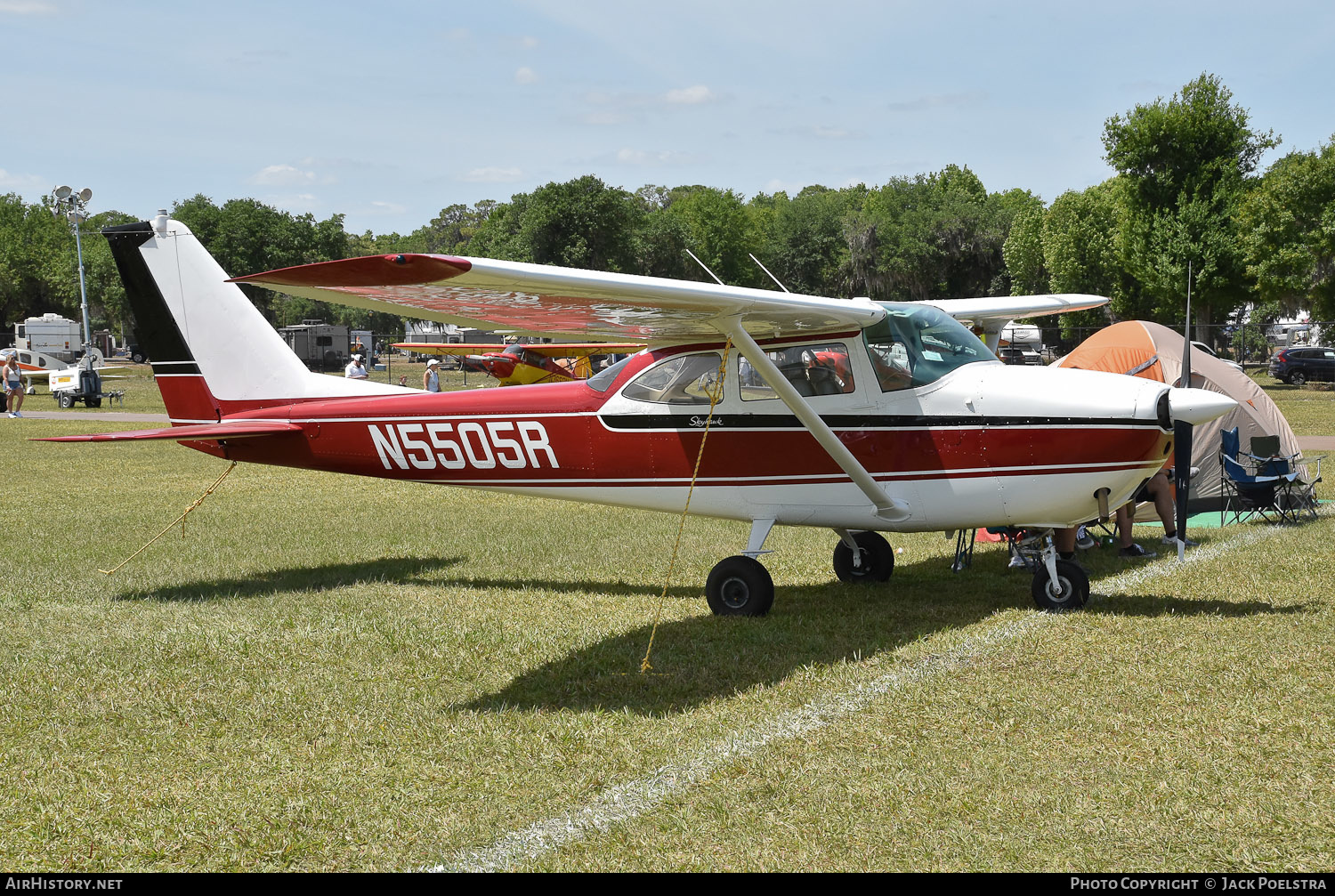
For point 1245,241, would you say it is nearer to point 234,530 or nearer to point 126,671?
point 234,530

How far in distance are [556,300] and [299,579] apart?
4382 mm

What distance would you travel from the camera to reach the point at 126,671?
249 inches

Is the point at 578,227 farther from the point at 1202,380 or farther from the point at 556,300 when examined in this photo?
the point at 556,300

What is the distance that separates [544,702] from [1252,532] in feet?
27.5

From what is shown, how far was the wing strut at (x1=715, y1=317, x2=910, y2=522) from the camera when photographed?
6750 millimetres

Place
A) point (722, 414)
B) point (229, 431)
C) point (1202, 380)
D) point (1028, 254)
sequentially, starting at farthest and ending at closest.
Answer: point (1028, 254) < point (1202, 380) < point (229, 431) < point (722, 414)

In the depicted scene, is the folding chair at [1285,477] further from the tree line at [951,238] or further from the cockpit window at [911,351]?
the tree line at [951,238]

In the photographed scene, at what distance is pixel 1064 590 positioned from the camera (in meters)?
7.51

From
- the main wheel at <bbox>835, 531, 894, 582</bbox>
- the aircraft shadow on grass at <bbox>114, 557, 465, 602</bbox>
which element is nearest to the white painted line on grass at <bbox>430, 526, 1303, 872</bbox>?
the main wheel at <bbox>835, 531, 894, 582</bbox>

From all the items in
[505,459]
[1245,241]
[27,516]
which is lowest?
[27,516]

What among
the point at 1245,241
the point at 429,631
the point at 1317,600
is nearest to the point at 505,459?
the point at 429,631

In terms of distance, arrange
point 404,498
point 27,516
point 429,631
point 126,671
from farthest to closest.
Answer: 1. point 404,498
2. point 27,516
3. point 429,631
4. point 126,671

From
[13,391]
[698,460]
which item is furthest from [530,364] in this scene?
[698,460]

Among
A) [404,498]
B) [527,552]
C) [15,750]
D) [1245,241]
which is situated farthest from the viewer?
[1245,241]
